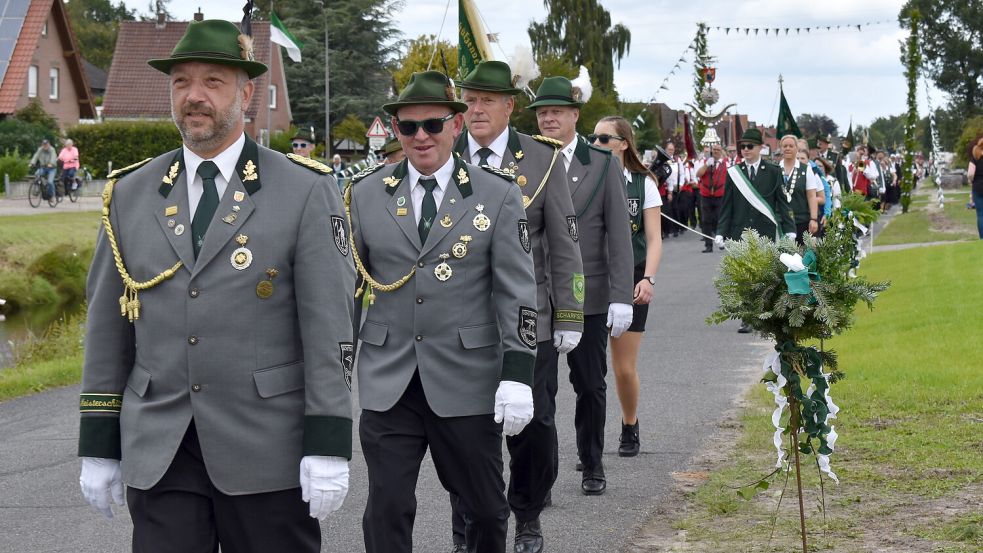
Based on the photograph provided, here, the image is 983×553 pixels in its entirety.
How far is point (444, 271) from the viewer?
17.3 ft

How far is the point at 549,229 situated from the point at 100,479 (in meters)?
2.94

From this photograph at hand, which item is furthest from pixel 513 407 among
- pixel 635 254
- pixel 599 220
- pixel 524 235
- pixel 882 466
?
pixel 635 254

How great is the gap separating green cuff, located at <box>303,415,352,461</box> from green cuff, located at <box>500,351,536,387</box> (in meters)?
1.32

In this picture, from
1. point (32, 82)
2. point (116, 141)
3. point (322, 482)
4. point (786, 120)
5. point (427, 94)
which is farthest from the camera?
point (32, 82)

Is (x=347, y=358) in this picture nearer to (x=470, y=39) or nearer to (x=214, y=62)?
(x=214, y=62)

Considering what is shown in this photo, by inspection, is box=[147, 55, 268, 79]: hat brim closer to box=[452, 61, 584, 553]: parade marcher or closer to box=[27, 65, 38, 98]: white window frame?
box=[452, 61, 584, 553]: parade marcher

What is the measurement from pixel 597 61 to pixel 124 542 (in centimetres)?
6502

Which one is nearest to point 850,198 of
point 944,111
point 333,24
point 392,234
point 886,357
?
point 392,234

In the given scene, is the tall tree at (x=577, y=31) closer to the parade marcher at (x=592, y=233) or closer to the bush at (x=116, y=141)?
the bush at (x=116, y=141)

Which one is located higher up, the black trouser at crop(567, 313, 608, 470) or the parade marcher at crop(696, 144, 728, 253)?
the parade marcher at crop(696, 144, 728, 253)

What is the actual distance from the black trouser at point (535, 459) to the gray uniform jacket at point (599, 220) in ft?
3.54

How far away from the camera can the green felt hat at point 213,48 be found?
12.9 feet

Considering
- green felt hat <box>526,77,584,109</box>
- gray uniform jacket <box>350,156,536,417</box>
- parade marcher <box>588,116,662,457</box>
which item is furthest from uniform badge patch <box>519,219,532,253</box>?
parade marcher <box>588,116,662,457</box>

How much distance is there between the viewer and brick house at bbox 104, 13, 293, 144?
226 feet
